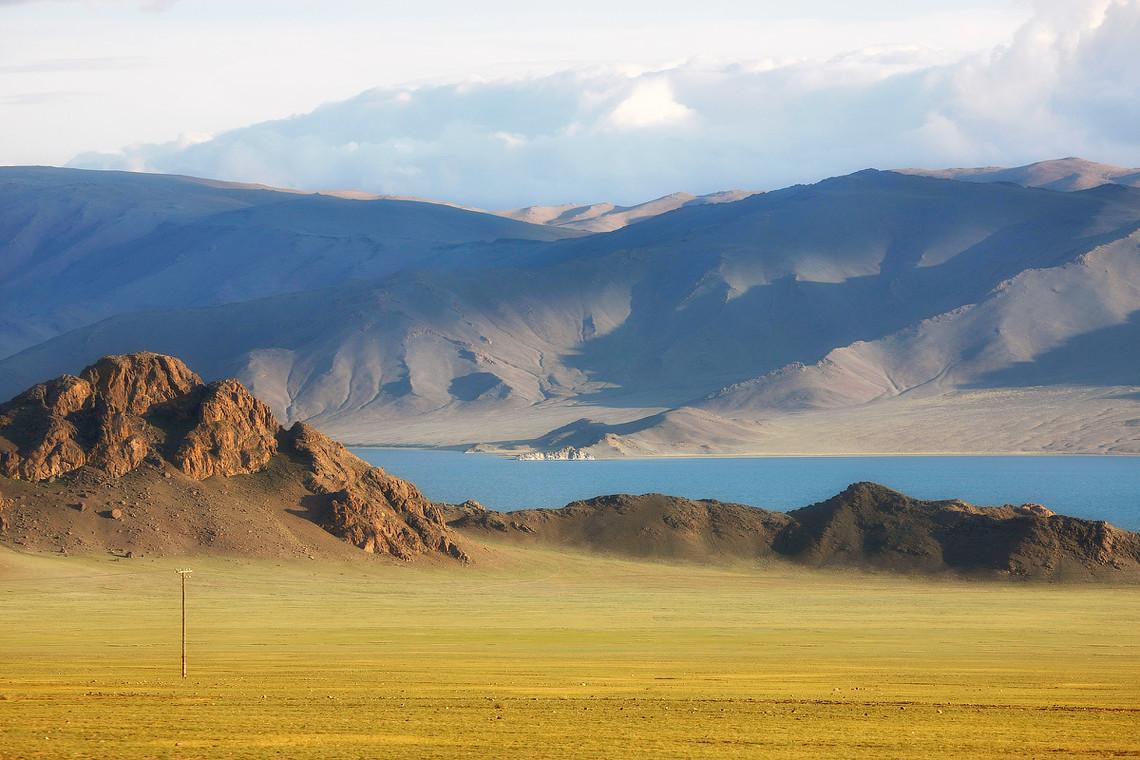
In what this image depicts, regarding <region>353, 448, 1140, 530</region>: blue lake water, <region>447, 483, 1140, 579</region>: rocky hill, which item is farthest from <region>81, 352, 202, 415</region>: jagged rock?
<region>353, 448, 1140, 530</region>: blue lake water

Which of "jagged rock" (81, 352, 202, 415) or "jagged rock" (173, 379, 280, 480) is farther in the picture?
"jagged rock" (81, 352, 202, 415)

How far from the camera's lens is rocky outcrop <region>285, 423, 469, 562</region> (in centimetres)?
8619

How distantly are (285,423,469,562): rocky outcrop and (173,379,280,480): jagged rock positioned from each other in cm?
246

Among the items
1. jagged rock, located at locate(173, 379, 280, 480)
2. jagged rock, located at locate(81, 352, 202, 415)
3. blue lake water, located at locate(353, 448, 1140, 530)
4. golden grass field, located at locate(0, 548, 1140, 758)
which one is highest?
jagged rock, located at locate(81, 352, 202, 415)

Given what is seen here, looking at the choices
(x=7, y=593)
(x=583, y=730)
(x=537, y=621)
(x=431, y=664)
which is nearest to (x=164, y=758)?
(x=583, y=730)

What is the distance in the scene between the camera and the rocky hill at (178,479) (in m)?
80.0

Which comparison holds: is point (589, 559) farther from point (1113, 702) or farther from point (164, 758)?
point (164, 758)

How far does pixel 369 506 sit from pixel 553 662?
39.5 m

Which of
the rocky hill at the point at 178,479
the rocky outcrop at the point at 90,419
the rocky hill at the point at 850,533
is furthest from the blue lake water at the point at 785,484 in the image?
the rocky outcrop at the point at 90,419

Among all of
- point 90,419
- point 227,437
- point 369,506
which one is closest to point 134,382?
point 90,419

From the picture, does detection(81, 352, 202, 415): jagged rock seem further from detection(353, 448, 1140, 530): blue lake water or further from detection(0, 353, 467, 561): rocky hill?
detection(353, 448, 1140, 530): blue lake water

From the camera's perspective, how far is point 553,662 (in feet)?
162

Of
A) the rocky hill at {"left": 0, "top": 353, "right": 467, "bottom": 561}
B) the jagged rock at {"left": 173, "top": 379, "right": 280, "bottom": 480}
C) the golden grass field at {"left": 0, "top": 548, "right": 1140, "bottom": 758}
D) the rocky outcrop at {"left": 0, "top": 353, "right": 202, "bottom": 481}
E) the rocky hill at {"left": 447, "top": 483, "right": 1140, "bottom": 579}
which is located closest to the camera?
the golden grass field at {"left": 0, "top": 548, "right": 1140, "bottom": 758}

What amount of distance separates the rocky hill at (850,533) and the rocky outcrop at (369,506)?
5.99 meters
